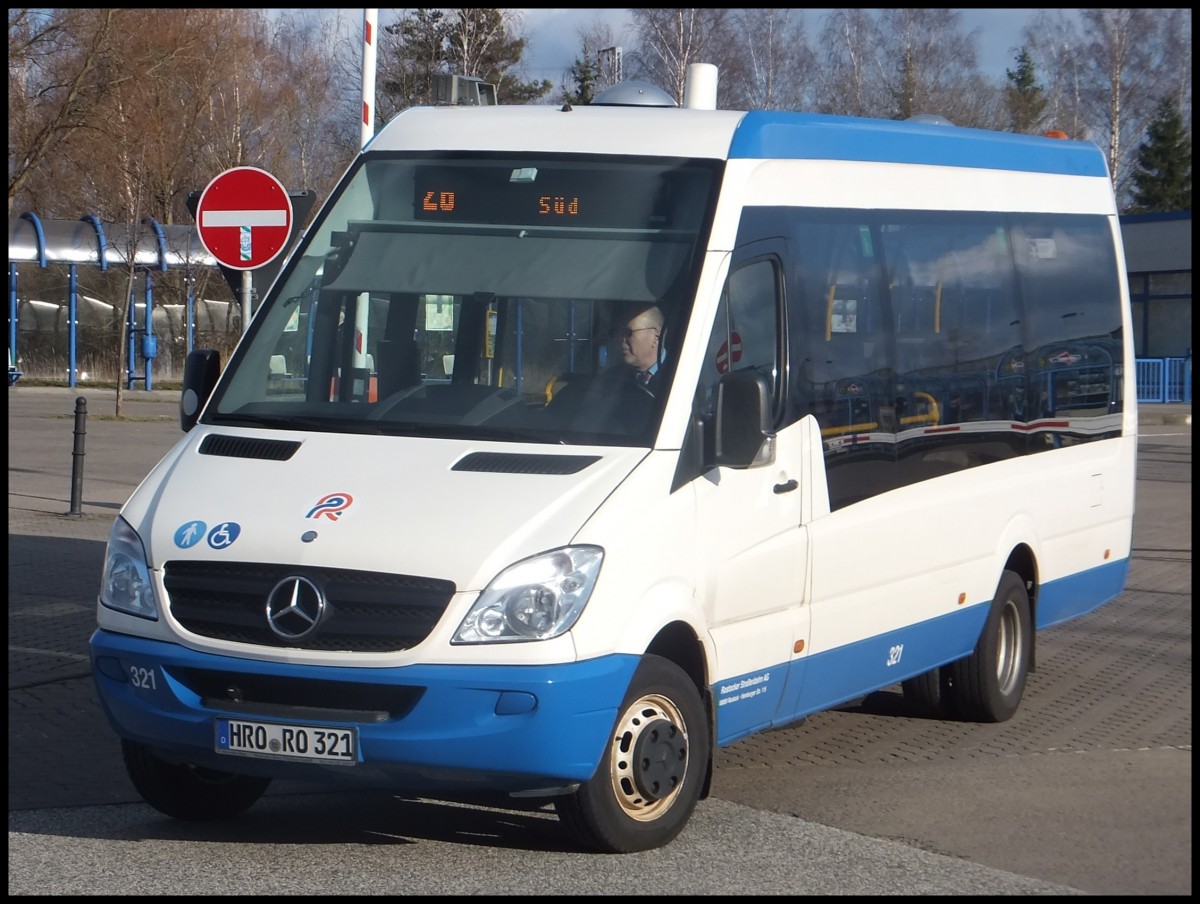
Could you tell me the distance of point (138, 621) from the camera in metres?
5.85

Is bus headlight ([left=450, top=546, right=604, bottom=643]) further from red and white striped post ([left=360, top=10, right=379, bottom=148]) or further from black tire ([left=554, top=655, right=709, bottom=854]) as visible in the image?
red and white striped post ([left=360, top=10, right=379, bottom=148])

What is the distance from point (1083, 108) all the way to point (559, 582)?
63289mm

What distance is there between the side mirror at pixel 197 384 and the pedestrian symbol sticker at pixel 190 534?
1070 mm

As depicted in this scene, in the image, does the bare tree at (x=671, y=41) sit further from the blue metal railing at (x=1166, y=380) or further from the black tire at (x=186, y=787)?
the black tire at (x=186, y=787)

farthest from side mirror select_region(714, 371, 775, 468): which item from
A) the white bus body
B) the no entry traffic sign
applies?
the no entry traffic sign

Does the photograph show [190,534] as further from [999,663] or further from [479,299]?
[999,663]

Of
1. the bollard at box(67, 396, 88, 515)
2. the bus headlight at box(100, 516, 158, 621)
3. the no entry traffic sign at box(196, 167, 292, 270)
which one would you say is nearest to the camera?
the bus headlight at box(100, 516, 158, 621)

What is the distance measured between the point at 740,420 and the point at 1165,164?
185 feet

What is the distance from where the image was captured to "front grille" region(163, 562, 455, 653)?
17.9 ft

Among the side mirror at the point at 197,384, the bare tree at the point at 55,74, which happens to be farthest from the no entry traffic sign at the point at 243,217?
the bare tree at the point at 55,74

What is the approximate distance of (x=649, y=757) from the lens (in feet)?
19.2

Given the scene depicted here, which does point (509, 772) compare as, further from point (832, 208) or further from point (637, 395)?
point (832, 208)

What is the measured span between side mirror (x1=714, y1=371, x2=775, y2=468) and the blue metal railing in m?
37.5

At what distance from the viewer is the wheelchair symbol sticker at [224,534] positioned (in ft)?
18.7
